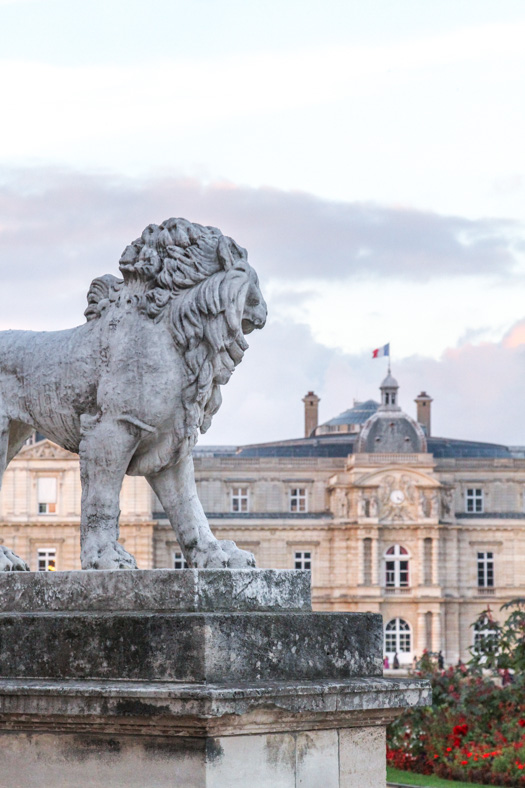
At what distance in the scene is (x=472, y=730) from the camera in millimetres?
13297

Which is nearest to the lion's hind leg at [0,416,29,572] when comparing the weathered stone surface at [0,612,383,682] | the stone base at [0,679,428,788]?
the weathered stone surface at [0,612,383,682]

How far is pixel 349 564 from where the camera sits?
199 ft

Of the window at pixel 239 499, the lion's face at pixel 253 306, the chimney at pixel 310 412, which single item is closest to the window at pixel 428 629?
the window at pixel 239 499

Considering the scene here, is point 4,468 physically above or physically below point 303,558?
above

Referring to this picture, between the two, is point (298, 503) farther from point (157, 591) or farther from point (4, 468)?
point (157, 591)

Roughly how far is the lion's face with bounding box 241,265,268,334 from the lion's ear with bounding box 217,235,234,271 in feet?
0.25

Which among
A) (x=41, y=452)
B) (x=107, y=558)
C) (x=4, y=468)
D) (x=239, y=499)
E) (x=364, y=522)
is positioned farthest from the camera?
(x=239, y=499)

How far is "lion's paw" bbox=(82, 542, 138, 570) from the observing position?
194 inches

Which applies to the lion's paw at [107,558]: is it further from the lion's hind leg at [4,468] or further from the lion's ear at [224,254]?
the lion's ear at [224,254]

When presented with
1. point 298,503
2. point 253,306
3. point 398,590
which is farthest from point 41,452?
point 253,306

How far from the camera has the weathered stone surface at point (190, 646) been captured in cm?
439

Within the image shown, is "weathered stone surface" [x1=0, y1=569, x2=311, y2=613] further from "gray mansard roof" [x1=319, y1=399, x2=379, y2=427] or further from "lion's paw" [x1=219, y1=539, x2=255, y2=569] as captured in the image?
"gray mansard roof" [x1=319, y1=399, x2=379, y2=427]

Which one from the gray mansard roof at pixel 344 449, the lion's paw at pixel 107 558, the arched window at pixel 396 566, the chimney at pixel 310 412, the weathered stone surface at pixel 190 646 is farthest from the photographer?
the chimney at pixel 310 412

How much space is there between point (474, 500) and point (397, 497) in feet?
15.1
